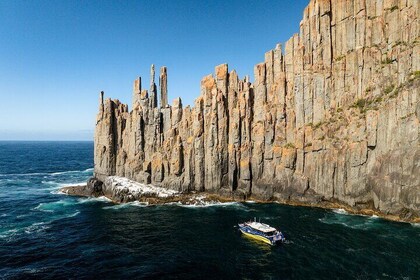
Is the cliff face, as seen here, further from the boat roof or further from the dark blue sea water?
the boat roof

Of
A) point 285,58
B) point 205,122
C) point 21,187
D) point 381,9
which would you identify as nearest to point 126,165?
point 205,122

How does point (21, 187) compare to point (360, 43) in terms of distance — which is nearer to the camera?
point (360, 43)

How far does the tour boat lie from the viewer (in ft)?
207

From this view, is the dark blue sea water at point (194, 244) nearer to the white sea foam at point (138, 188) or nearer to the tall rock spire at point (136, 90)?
the white sea foam at point (138, 188)

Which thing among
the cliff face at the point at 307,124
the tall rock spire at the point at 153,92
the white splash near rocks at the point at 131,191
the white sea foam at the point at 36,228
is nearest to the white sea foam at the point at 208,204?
the cliff face at the point at 307,124

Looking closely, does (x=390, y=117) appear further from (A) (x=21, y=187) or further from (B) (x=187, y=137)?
(A) (x=21, y=187)

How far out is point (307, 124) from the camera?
9550cm

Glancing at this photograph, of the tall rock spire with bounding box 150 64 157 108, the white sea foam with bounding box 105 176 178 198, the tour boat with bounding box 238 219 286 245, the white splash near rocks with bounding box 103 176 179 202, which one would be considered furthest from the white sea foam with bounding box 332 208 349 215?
the tall rock spire with bounding box 150 64 157 108

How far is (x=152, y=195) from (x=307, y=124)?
53.6 meters

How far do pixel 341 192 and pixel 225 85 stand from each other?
5008 cm

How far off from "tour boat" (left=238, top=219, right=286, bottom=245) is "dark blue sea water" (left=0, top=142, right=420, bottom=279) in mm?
1369

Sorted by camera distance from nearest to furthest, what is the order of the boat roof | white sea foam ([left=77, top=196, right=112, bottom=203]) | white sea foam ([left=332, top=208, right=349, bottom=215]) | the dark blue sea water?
the dark blue sea water < the boat roof < white sea foam ([left=332, top=208, right=349, bottom=215]) < white sea foam ([left=77, top=196, right=112, bottom=203])

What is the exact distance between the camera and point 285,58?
334ft

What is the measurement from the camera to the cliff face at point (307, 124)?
78.4 metres
